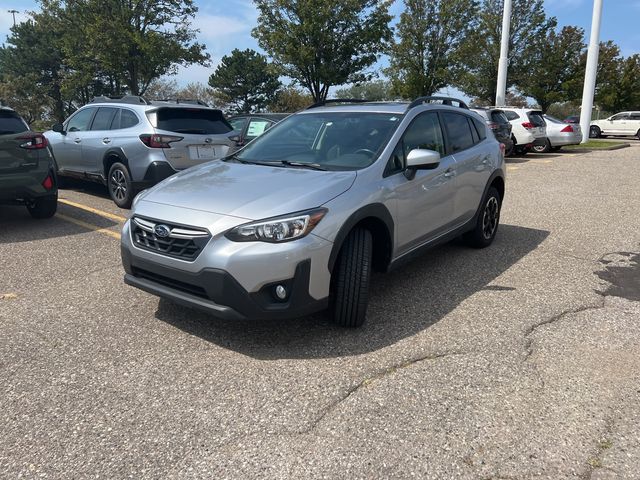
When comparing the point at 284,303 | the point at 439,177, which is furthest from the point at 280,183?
the point at 439,177

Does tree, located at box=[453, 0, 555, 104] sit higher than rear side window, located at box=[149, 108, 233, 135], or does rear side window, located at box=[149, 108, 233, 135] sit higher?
tree, located at box=[453, 0, 555, 104]

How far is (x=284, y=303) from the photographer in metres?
3.23

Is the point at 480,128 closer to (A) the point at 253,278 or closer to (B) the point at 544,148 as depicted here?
(A) the point at 253,278

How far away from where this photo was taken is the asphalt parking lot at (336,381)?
2.40 m

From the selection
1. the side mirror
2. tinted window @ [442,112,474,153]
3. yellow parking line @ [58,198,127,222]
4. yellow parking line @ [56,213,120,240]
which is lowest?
yellow parking line @ [56,213,120,240]

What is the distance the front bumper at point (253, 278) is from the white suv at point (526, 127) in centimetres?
1515

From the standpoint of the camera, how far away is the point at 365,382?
302cm

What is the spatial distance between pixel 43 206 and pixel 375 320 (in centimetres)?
508

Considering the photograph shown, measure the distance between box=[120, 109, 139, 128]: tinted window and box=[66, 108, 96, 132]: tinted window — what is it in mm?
962

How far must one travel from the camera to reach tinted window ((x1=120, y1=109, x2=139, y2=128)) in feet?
24.4

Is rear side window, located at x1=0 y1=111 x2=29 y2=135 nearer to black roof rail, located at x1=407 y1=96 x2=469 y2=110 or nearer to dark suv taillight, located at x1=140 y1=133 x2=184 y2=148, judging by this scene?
dark suv taillight, located at x1=140 y1=133 x2=184 y2=148

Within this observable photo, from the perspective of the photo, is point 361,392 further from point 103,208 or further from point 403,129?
point 103,208

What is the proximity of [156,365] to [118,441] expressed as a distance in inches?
28.3

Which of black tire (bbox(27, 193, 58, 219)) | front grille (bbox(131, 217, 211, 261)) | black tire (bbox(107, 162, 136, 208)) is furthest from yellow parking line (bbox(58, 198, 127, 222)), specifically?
front grille (bbox(131, 217, 211, 261))
